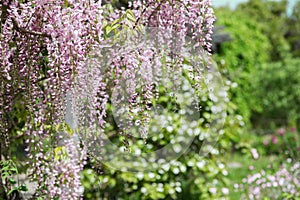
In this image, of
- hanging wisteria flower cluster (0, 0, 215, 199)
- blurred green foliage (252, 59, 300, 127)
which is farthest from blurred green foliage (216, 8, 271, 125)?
hanging wisteria flower cluster (0, 0, 215, 199)

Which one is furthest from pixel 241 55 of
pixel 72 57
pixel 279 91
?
pixel 72 57

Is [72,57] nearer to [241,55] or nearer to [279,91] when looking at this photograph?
Answer: [241,55]

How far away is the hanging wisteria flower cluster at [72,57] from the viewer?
9.23 feet

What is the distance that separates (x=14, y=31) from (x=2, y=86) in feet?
1.11

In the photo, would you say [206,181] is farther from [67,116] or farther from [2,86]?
A: [2,86]

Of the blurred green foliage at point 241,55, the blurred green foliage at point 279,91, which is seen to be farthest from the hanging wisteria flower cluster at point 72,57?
the blurred green foliage at point 279,91

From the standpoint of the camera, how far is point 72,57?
278 cm

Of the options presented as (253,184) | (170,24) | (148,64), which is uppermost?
(170,24)

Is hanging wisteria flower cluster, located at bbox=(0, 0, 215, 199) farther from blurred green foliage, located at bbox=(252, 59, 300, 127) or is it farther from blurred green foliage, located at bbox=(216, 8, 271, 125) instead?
blurred green foliage, located at bbox=(252, 59, 300, 127)

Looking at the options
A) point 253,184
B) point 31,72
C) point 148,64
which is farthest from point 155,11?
point 253,184

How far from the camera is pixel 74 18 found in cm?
278

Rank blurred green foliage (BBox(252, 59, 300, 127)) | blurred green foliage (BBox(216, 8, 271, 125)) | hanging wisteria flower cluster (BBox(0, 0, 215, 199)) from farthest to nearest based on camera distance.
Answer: blurred green foliage (BBox(252, 59, 300, 127)) < blurred green foliage (BBox(216, 8, 271, 125)) < hanging wisteria flower cluster (BBox(0, 0, 215, 199))

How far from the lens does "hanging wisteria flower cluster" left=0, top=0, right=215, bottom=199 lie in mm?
2814

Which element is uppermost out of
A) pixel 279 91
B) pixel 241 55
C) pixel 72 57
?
pixel 241 55
